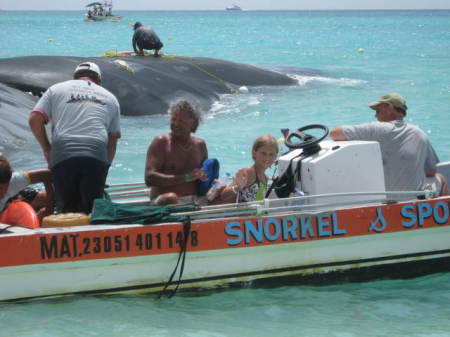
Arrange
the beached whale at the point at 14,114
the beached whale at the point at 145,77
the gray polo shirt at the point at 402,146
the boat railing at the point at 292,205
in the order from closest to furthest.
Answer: the boat railing at the point at 292,205, the gray polo shirt at the point at 402,146, the beached whale at the point at 14,114, the beached whale at the point at 145,77

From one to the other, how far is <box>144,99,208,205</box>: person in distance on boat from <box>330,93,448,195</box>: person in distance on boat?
1251mm

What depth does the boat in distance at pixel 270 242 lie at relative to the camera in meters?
6.26

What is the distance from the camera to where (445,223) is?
710 centimetres

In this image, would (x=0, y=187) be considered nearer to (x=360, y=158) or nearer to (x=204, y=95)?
(x=360, y=158)

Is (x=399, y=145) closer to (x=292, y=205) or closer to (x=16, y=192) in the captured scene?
(x=292, y=205)

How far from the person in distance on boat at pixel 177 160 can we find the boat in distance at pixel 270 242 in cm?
43

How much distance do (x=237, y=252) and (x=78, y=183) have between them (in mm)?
1458

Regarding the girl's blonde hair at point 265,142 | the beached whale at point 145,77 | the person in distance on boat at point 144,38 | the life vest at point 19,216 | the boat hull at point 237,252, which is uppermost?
the person in distance on boat at point 144,38

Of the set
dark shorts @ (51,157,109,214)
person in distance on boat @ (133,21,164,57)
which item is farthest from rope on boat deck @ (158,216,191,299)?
person in distance on boat @ (133,21,164,57)

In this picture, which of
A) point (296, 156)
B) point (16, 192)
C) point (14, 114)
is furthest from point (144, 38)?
point (16, 192)

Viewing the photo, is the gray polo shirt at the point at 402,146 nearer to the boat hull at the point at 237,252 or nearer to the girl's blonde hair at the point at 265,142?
the boat hull at the point at 237,252

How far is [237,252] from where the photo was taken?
6.65 meters

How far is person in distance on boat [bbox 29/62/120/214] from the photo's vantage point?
263 inches

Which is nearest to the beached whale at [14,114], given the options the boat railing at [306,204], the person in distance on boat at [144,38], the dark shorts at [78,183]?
the person in distance on boat at [144,38]
